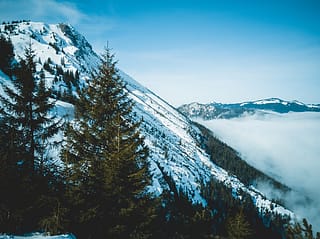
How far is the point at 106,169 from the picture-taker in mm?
10602

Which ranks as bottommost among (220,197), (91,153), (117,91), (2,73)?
(220,197)

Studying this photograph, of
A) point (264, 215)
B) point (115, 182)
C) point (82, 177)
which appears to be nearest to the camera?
point (115, 182)

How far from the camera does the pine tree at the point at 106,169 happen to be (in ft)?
32.6

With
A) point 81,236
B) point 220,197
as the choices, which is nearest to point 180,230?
point 81,236

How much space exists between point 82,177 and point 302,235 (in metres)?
12.0

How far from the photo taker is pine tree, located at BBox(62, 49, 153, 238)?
9.95m

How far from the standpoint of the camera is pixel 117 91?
48.0 ft

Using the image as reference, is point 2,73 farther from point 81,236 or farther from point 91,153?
point 81,236

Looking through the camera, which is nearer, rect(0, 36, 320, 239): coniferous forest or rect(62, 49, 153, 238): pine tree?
rect(0, 36, 320, 239): coniferous forest

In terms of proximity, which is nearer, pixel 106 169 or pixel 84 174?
pixel 106 169

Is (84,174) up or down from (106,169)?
down

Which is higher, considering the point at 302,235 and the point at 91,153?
the point at 91,153

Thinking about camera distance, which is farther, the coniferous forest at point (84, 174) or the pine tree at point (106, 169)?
the pine tree at point (106, 169)

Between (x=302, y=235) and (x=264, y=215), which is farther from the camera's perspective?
(x=264, y=215)
